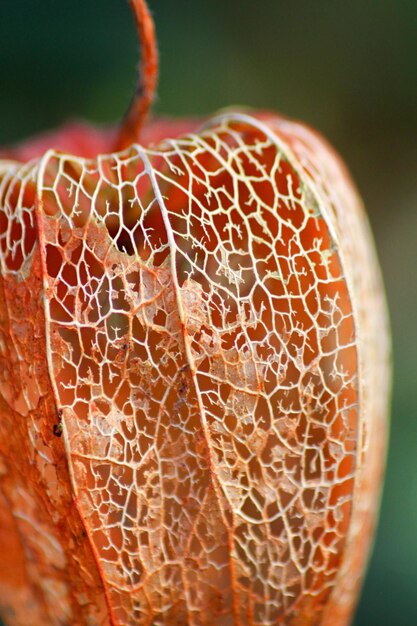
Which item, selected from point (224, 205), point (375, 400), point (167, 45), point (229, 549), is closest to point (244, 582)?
point (229, 549)

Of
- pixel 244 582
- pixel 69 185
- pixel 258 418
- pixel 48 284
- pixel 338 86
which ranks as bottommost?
pixel 244 582

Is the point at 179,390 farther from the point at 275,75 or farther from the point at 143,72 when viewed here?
the point at 275,75

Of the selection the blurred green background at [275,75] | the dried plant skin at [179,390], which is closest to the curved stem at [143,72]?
the dried plant skin at [179,390]

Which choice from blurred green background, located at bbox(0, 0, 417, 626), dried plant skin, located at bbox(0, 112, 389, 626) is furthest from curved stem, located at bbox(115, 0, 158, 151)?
blurred green background, located at bbox(0, 0, 417, 626)

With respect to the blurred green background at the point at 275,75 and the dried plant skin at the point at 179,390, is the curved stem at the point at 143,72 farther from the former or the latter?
the blurred green background at the point at 275,75

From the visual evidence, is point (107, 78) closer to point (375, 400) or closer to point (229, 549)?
point (375, 400)

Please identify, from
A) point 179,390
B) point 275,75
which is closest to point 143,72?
point 179,390
